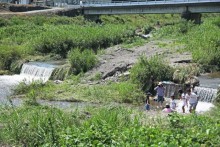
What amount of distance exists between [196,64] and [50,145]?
18.2 meters

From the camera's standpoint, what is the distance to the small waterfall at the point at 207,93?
22044mm

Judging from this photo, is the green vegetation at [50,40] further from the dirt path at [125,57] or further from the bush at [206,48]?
the bush at [206,48]

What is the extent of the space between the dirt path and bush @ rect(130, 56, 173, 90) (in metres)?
3.00

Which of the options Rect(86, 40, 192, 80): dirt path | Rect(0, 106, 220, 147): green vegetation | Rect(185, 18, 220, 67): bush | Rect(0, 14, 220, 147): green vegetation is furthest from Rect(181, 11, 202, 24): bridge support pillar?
Rect(0, 106, 220, 147): green vegetation

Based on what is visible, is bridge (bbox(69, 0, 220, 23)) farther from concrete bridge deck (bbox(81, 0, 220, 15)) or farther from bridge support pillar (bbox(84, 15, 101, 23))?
bridge support pillar (bbox(84, 15, 101, 23))

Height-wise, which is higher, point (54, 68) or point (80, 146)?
point (80, 146)

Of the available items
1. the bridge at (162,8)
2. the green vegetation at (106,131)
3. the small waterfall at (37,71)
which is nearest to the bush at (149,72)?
the small waterfall at (37,71)

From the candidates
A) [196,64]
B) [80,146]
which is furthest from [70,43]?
[80,146]

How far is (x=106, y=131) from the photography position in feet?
34.7

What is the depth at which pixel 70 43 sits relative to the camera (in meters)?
37.4

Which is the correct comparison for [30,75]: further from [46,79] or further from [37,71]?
[46,79]

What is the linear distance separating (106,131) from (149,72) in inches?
544

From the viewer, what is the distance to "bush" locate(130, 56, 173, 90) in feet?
78.8

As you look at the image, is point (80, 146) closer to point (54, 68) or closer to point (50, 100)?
point (50, 100)
